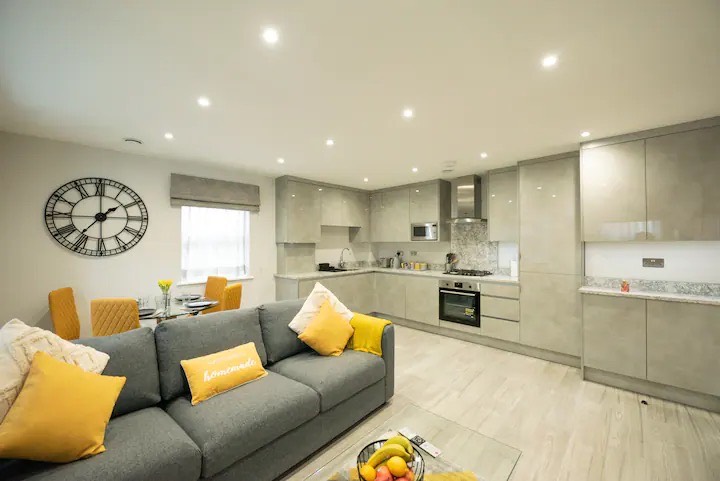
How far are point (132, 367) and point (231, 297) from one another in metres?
1.74

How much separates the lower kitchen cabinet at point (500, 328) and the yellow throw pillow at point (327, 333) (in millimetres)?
2423

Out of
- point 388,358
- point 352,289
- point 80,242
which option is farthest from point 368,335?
point 80,242

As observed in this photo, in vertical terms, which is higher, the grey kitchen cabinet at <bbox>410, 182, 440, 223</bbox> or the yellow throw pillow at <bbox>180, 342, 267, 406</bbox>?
the grey kitchen cabinet at <bbox>410, 182, 440, 223</bbox>

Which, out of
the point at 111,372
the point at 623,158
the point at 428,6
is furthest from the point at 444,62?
the point at 111,372

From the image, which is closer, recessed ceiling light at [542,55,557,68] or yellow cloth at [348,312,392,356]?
recessed ceiling light at [542,55,557,68]

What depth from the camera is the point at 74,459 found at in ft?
4.34

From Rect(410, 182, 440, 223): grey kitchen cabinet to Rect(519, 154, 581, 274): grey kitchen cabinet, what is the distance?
1.47 metres

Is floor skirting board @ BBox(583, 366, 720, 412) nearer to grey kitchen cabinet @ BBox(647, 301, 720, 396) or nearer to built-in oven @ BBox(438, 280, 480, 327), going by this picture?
grey kitchen cabinet @ BBox(647, 301, 720, 396)

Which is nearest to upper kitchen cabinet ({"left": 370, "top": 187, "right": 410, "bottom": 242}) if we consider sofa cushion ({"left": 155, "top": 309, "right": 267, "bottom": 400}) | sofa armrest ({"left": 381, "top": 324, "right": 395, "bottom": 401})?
sofa armrest ({"left": 381, "top": 324, "right": 395, "bottom": 401})

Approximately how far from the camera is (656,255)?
3.14m

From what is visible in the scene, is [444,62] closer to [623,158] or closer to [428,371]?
[623,158]

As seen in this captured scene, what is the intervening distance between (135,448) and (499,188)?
4661mm

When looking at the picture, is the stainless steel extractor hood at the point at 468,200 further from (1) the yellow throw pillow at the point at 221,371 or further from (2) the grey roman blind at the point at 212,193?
(1) the yellow throw pillow at the point at 221,371

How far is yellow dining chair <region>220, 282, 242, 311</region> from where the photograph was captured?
344 cm
